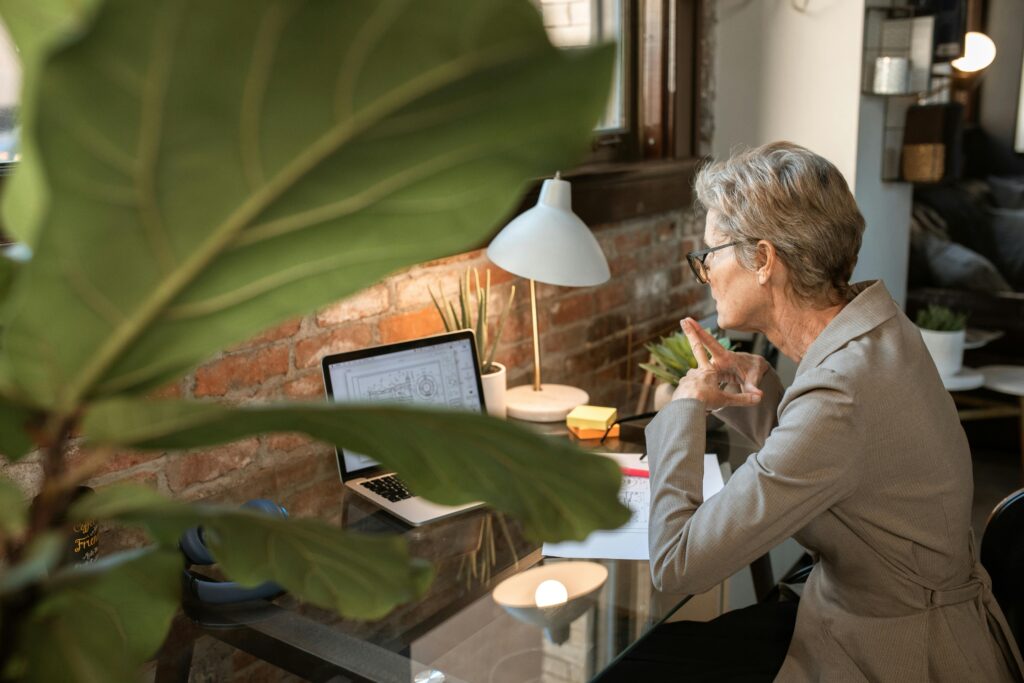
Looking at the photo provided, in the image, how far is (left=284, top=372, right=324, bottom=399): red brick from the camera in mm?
1875

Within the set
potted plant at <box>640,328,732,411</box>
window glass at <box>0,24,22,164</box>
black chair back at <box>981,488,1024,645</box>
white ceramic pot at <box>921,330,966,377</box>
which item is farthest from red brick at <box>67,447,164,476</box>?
white ceramic pot at <box>921,330,966,377</box>

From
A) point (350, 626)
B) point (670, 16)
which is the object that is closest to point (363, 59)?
point (350, 626)

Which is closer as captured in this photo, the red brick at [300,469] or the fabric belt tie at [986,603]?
the fabric belt tie at [986,603]

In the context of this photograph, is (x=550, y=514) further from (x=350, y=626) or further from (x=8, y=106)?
(x=8, y=106)

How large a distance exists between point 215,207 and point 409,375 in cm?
167

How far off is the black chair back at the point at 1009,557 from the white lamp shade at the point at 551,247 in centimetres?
83

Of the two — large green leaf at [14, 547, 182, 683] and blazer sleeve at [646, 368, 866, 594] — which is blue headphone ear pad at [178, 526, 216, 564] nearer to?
blazer sleeve at [646, 368, 866, 594]

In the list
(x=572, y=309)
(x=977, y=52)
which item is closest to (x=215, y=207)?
(x=572, y=309)

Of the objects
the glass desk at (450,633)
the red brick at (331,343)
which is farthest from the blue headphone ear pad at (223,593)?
the red brick at (331,343)

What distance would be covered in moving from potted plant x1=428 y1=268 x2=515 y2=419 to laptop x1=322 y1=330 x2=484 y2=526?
4cm

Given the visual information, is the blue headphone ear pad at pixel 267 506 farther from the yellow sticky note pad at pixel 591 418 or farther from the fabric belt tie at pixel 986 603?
the fabric belt tie at pixel 986 603

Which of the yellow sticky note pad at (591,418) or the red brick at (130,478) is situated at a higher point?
the red brick at (130,478)

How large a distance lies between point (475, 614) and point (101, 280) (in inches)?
45.5

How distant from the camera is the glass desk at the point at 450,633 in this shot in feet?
4.02
